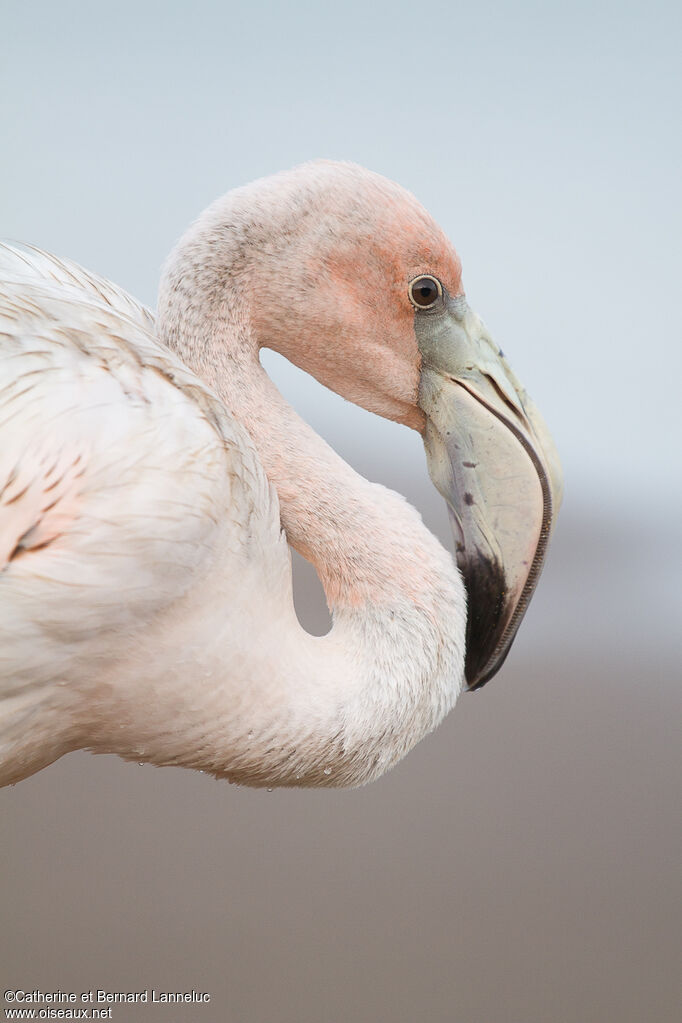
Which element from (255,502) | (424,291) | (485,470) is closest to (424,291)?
(424,291)

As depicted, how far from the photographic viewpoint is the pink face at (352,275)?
119 cm

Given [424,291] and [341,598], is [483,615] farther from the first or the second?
[424,291]

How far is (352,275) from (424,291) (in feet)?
0.33

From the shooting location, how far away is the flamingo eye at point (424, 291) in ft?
4.01

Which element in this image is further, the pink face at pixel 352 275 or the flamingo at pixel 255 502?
the pink face at pixel 352 275

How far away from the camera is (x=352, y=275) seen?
1214mm

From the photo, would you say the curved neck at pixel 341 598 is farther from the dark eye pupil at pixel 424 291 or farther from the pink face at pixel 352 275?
the dark eye pupil at pixel 424 291

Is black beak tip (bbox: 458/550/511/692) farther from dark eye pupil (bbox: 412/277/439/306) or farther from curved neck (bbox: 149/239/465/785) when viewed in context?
dark eye pupil (bbox: 412/277/439/306)

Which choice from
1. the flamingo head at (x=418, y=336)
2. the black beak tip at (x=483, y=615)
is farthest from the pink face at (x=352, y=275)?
the black beak tip at (x=483, y=615)

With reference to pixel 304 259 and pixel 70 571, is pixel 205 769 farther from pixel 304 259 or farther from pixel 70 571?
pixel 304 259

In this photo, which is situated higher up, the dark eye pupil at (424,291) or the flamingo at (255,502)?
the dark eye pupil at (424,291)

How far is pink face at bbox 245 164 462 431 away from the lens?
1.19 metres

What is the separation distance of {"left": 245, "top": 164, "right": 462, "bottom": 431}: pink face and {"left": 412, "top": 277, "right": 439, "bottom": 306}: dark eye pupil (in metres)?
0.01

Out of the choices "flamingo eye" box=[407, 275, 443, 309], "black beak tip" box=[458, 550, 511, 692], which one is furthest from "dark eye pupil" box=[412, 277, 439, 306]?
"black beak tip" box=[458, 550, 511, 692]
